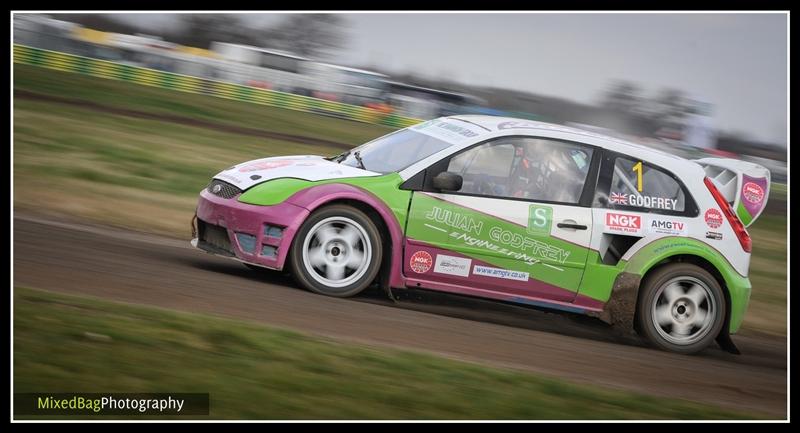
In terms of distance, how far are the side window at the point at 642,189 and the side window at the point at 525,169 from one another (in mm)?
290

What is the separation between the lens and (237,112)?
21.7 meters

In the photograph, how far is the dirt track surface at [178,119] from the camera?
58.0 feet

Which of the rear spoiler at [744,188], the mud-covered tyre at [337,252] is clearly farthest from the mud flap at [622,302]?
the mud-covered tyre at [337,252]

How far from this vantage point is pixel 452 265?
280 inches

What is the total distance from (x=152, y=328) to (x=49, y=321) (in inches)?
23.1

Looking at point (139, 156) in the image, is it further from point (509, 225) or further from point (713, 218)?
point (713, 218)

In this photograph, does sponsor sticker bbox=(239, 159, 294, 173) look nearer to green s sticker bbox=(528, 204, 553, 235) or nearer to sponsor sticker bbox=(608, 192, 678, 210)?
green s sticker bbox=(528, 204, 553, 235)

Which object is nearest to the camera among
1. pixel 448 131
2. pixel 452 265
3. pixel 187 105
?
pixel 452 265

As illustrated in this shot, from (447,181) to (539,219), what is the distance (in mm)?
819

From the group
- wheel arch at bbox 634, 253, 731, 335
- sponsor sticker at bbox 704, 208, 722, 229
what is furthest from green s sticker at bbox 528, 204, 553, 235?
sponsor sticker at bbox 704, 208, 722, 229

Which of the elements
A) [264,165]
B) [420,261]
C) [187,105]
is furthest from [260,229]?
[187,105]

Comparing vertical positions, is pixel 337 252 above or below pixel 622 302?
above

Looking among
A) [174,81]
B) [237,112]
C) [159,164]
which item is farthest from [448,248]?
[174,81]

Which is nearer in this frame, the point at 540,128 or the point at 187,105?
the point at 540,128
